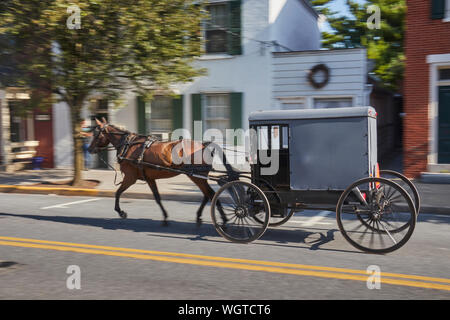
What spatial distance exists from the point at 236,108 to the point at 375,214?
961cm

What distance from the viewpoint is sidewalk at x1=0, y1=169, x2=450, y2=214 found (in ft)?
32.3

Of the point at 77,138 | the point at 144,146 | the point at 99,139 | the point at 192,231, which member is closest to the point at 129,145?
the point at 144,146

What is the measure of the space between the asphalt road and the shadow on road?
16 mm

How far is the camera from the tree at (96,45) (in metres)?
10.8

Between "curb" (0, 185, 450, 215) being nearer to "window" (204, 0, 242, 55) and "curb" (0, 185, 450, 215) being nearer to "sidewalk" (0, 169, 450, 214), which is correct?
"sidewalk" (0, 169, 450, 214)

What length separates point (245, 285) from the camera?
15.7ft

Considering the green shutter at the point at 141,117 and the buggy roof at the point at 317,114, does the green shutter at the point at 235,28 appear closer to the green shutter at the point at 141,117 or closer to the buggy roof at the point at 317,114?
the green shutter at the point at 141,117

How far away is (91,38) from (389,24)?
51.7 ft

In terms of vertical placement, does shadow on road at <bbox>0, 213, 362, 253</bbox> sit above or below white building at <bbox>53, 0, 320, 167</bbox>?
below

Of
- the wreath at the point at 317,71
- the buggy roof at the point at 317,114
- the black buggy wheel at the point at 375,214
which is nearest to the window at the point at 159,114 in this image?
the wreath at the point at 317,71

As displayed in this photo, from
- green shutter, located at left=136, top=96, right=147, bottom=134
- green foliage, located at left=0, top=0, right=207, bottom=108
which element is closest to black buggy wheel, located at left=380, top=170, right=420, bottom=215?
green foliage, located at left=0, top=0, right=207, bottom=108

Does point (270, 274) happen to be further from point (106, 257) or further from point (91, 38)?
point (91, 38)
